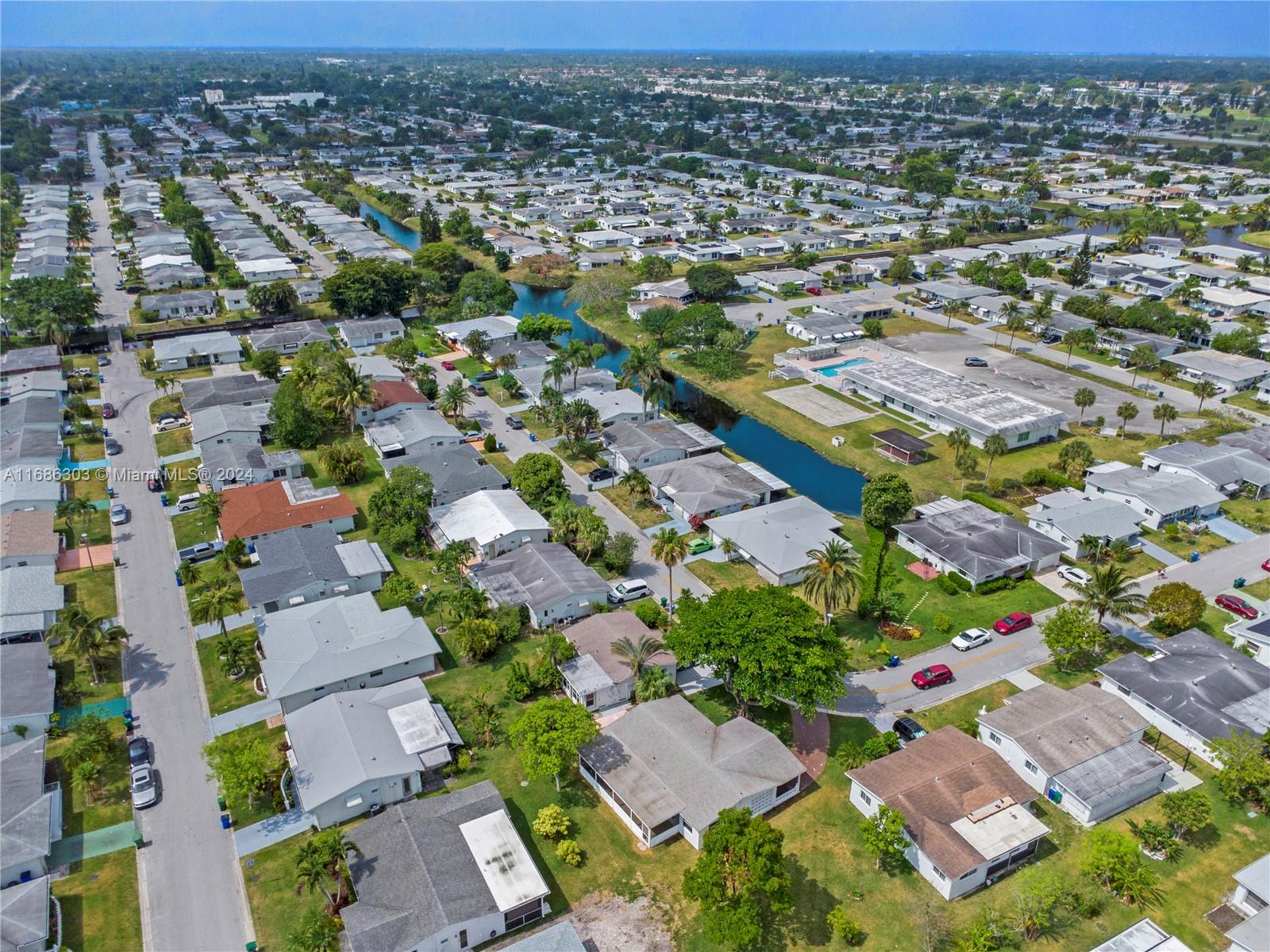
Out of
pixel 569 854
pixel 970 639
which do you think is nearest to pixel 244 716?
pixel 569 854

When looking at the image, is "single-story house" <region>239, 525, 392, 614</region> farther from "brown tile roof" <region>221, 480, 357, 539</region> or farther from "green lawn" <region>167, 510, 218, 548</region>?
"green lawn" <region>167, 510, 218, 548</region>

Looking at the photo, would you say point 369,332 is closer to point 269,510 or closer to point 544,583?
point 269,510

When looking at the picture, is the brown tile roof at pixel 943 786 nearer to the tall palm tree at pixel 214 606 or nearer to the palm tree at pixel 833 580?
the palm tree at pixel 833 580

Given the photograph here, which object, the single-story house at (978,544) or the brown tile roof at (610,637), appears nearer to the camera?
the brown tile roof at (610,637)

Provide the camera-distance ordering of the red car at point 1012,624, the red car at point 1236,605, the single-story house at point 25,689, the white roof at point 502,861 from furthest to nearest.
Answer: the red car at point 1236,605
the red car at point 1012,624
the single-story house at point 25,689
the white roof at point 502,861

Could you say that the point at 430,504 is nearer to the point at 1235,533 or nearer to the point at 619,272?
the point at 1235,533

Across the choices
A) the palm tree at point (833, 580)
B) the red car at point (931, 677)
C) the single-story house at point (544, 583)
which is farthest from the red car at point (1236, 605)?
the single-story house at point (544, 583)

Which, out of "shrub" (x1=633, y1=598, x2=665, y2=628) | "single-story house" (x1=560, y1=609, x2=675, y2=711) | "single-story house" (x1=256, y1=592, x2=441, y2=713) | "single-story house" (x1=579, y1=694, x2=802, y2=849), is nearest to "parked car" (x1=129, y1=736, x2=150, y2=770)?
"single-story house" (x1=256, y1=592, x2=441, y2=713)
